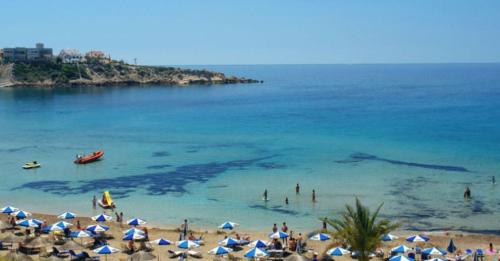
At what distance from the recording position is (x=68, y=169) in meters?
55.3

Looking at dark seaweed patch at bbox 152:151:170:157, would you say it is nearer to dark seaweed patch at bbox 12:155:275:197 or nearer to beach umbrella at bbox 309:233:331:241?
dark seaweed patch at bbox 12:155:275:197

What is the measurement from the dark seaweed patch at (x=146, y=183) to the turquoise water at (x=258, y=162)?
0.31 ft

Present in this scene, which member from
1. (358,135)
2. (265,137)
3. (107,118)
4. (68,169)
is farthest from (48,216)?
(107,118)

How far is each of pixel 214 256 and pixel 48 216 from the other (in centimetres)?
1429

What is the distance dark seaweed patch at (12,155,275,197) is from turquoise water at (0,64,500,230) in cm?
9

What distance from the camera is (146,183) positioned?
4850 cm

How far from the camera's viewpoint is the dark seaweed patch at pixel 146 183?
46.4 m

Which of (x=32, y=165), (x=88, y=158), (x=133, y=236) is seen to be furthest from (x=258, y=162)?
(x=133, y=236)

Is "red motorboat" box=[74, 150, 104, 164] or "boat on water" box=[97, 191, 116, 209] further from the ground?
"red motorboat" box=[74, 150, 104, 164]

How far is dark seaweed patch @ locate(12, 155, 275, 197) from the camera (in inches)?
1828

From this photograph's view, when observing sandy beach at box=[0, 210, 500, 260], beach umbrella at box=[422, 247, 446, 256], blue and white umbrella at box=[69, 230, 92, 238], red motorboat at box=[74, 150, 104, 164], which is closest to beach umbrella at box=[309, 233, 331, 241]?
sandy beach at box=[0, 210, 500, 260]

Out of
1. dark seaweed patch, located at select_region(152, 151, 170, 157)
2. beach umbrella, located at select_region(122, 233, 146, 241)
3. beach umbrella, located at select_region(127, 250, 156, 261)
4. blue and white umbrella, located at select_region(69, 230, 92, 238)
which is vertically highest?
beach umbrella, located at select_region(127, 250, 156, 261)

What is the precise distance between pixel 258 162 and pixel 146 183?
12634 millimetres

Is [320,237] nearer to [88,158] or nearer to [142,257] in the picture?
[142,257]
